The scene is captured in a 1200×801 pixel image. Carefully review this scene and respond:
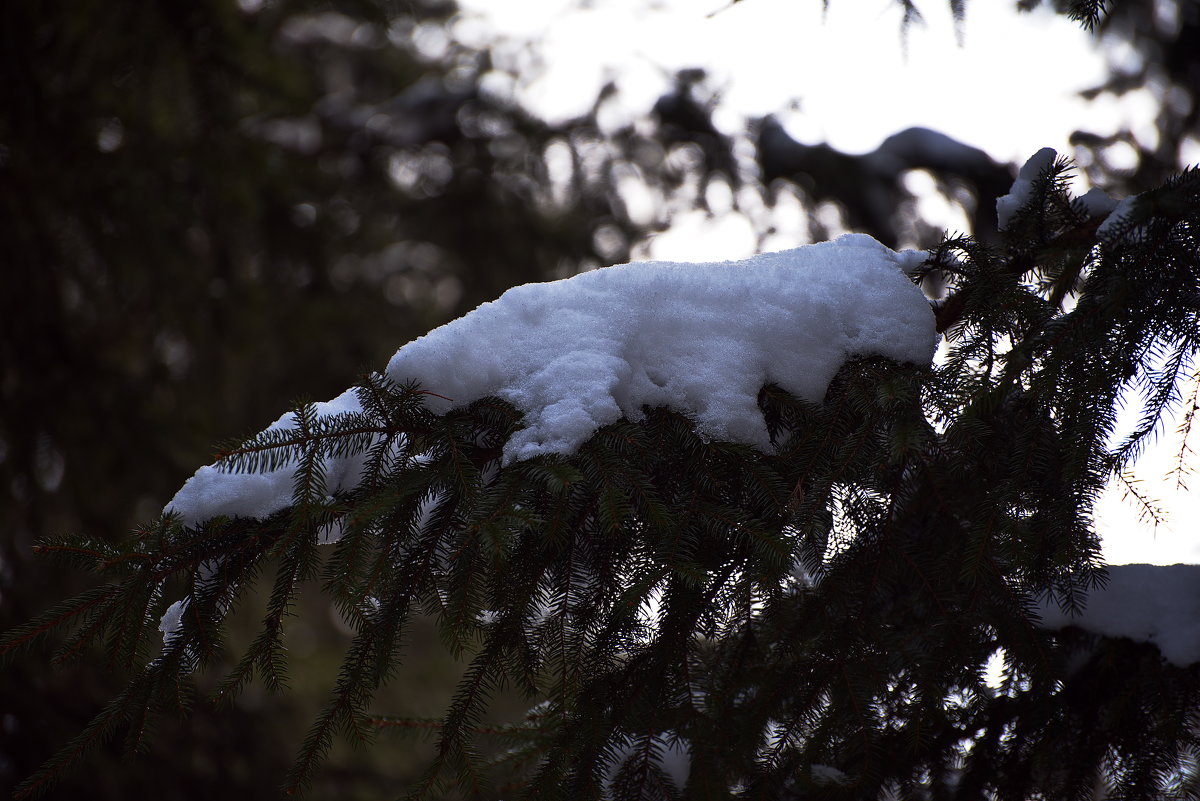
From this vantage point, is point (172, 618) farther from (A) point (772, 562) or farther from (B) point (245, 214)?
(B) point (245, 214)

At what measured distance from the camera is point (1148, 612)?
1.50 meters

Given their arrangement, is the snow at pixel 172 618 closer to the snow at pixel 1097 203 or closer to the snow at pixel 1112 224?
the snow at pixel 1112 224

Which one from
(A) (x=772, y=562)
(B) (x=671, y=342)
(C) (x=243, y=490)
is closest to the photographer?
(A) (x=772, y=562)

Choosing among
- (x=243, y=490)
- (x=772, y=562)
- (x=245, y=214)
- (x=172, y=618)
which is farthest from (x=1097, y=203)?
(x=245, y=214)

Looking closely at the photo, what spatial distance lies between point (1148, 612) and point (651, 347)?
109cm

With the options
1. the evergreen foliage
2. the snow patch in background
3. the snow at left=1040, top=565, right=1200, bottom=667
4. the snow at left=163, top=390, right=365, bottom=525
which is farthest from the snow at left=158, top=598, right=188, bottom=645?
the snow at left=1040, top=565, right=1200, bottom=667

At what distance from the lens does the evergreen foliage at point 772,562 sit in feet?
3.89

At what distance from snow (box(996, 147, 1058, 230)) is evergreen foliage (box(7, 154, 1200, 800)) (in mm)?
37

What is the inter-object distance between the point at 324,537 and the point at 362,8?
3.37m

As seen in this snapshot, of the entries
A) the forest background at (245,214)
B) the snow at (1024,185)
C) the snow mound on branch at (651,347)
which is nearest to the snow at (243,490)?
the snow mound on branch at (651,347)

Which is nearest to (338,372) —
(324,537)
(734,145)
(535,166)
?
(535,166)

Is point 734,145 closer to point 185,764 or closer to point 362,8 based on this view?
point 362,8

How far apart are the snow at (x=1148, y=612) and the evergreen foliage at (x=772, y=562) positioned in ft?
0.13

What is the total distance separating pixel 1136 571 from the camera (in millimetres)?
1616
